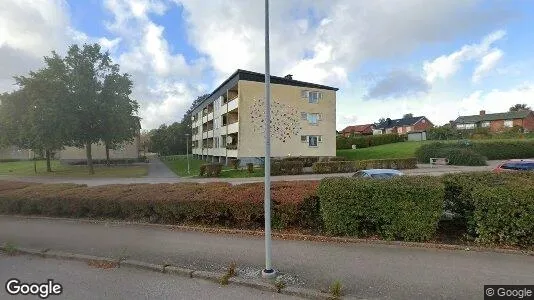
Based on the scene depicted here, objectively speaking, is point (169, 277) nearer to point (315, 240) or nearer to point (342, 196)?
point (315, 240)

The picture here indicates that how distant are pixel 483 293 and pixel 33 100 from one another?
3608 centimetres

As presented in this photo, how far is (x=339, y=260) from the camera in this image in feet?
19.4

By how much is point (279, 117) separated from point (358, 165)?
1009 cm

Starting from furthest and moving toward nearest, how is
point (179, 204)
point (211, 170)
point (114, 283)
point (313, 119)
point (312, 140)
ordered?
1. point (313, 119)
2. point (312, 140)
3. point (211, 170)
4. point (179, 204)
5. point (114, 283)

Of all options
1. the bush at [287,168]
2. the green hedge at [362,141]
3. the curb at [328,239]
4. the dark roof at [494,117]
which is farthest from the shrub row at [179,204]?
the dark roof at [494,117]

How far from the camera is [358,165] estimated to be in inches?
1115

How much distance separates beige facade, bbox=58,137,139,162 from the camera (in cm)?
5059

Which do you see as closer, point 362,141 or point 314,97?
point 314,97

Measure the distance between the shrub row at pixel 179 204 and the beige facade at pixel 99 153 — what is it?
41.5 meters

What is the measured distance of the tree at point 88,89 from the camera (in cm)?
2983

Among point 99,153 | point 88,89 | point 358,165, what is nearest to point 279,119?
point 358,165

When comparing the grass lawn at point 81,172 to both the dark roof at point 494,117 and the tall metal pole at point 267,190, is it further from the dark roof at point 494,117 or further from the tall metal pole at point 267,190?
the dark roof at point 494,117

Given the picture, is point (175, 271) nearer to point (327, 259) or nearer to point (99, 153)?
point (327, 259)

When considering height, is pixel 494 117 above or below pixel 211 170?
above
